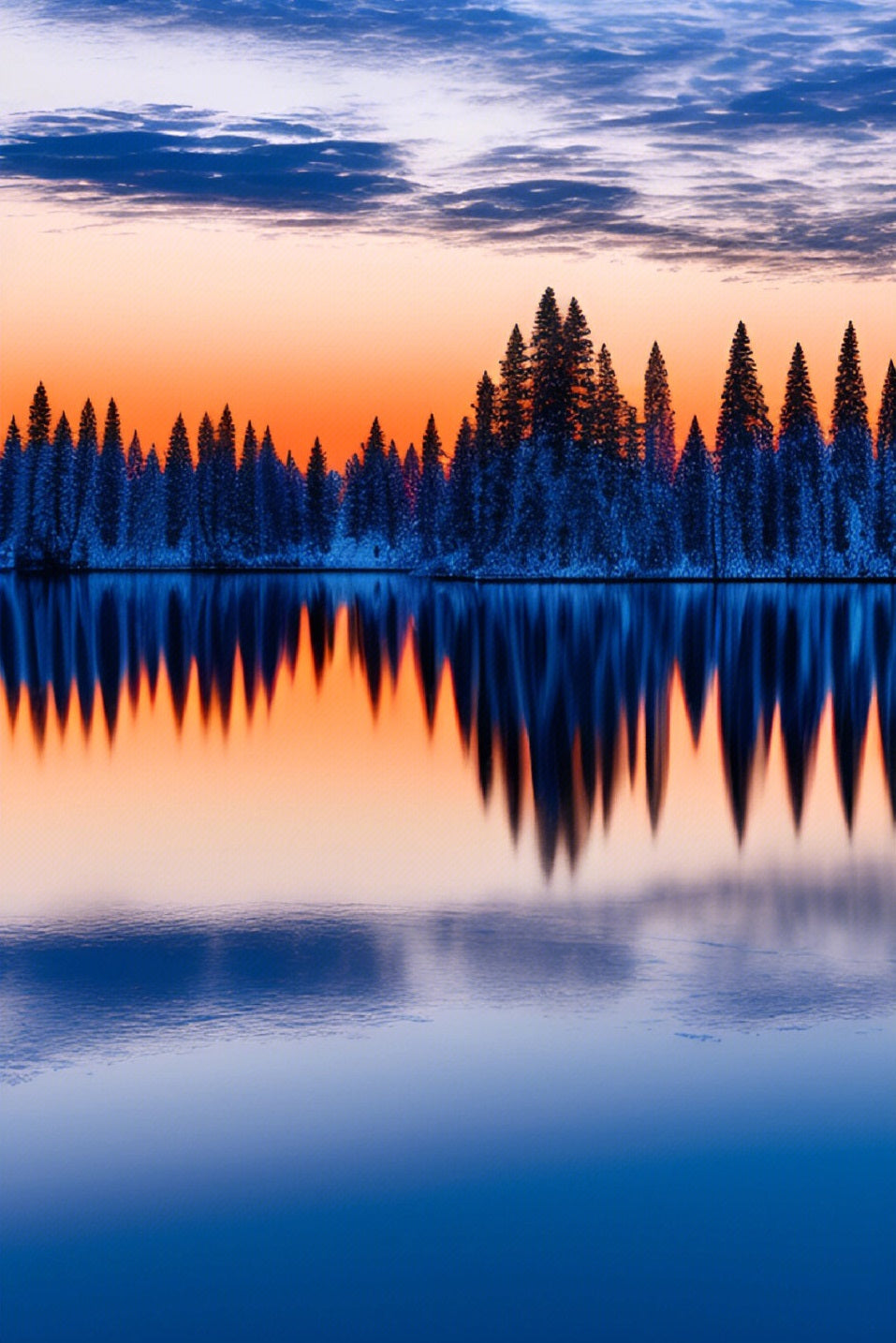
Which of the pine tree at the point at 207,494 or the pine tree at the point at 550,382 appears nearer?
the pine tree at the point at 550,382

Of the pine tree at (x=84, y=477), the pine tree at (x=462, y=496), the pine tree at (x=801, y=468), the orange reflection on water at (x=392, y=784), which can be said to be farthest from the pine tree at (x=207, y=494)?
the orange reflection on water at (x=392, y=784)

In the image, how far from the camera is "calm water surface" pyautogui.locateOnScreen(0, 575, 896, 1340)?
7.23 metres

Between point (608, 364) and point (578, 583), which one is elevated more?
point (608, 364)

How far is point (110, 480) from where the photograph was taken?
514 feet

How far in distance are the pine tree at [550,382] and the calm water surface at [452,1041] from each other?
8313 cm

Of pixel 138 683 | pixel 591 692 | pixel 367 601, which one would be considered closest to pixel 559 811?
pixel 591 692

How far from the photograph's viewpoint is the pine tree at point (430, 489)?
496 ft

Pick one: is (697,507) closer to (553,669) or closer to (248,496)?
(248,496)

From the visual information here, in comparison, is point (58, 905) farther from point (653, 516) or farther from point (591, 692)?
point (653, 516)

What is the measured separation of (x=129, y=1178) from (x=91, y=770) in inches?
628

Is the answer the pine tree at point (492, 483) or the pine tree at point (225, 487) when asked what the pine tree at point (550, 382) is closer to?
the pine tree at point (492, 483)

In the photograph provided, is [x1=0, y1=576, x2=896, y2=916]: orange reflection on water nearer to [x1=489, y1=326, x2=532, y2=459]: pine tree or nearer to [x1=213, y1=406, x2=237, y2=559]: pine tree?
[x1=489, y1=326, x2=532, y2=459]: pine tree

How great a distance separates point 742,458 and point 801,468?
162 inches

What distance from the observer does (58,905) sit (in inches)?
571
